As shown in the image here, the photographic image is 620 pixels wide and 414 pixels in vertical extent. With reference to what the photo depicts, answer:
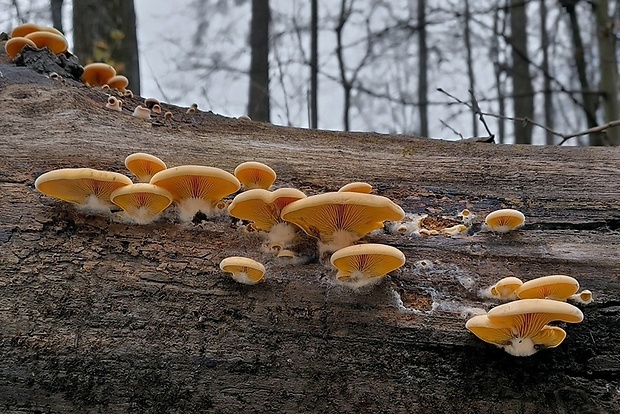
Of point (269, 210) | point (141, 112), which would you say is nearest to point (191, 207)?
point (269, 210)

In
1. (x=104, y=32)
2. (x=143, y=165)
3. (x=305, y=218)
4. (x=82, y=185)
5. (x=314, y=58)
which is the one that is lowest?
(x=305, y=218)

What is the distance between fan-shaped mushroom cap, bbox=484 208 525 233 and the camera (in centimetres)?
267

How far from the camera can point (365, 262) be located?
2.31 meters

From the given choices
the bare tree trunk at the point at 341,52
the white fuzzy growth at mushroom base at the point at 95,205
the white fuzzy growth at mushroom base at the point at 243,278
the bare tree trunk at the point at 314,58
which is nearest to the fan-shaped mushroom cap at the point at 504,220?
the white fuzzy growth at mushroom base at the point at 243,278

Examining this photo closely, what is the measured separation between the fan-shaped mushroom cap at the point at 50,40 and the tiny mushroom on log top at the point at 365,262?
2.78 metres

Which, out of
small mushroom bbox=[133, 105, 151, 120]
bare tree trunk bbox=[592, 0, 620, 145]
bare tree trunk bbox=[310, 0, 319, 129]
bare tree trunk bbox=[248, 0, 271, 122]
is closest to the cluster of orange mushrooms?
small mushroom bbox=[133, 105, 151, 120]

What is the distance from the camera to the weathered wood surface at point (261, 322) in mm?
2207

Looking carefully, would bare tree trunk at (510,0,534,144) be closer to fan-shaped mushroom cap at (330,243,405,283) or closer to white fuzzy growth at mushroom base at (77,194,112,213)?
fan-shaped mushroom cap at (330,243,405,283)

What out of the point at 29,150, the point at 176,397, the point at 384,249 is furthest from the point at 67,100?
the point at 384,249

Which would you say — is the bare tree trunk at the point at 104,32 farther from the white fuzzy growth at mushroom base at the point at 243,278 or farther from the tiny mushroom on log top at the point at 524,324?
the tiny mushroom on log top at the point at 524,324

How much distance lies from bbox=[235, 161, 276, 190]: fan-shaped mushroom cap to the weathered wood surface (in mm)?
251

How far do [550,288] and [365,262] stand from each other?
81 centimetres

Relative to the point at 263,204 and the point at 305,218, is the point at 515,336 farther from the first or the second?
the point at 263,204

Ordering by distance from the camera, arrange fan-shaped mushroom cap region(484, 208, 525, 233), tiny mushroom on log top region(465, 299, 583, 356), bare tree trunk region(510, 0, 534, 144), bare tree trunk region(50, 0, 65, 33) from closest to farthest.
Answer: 1. tiny mushroom on log top region(465, 299, 583, 356)
2. fan-shaped mushroom cap region(484, 208, 525, 233)
3. bare tree trunk region(50, 0, 65, 33)
4. bare tree trunk region(510, 0, 534, 144)
